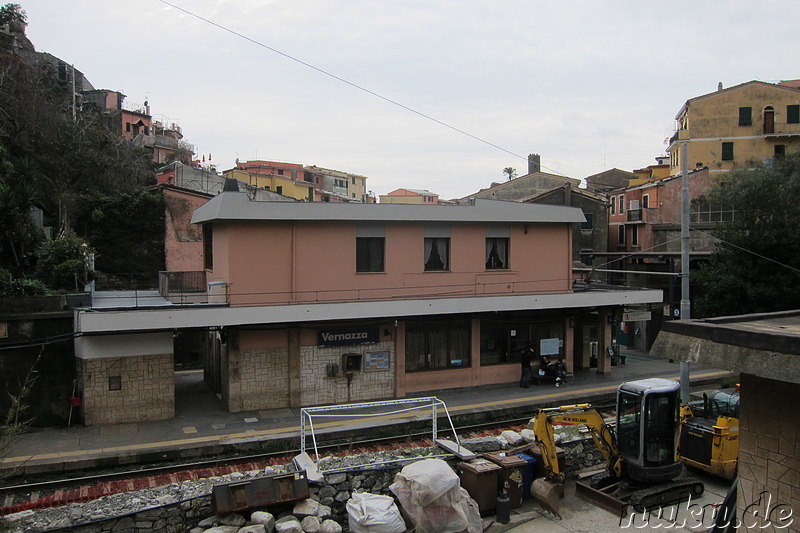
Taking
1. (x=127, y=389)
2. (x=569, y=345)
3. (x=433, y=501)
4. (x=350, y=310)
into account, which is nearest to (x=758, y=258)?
(x=569, y=345)

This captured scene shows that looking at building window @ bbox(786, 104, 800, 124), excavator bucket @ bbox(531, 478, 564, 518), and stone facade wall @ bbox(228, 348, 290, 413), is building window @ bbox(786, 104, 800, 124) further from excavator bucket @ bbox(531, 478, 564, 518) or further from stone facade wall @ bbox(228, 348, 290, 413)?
stone facade wall @ bbox(228, 348, 290, 413)

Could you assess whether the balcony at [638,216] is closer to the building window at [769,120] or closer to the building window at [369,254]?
the building window at [769,120]

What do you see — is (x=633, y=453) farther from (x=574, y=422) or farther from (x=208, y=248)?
(x=208, y=248)

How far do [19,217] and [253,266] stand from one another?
8.79m

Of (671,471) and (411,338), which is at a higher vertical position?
(411,338)

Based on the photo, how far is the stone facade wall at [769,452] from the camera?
4.80 metres

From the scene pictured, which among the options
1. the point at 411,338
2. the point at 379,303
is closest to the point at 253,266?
the point at 379,303

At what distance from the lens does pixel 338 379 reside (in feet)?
66.4

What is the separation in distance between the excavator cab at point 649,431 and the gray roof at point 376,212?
9905 millimetres

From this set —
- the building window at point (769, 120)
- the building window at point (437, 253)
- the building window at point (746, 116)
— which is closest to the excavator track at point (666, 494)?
the building window at point (437, 253)

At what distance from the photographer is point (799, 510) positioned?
15.7 ft

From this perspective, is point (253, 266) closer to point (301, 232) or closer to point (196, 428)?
point (301, 232)

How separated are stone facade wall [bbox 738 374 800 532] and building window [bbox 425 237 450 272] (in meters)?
16.9

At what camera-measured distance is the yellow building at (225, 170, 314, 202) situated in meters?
51.2
